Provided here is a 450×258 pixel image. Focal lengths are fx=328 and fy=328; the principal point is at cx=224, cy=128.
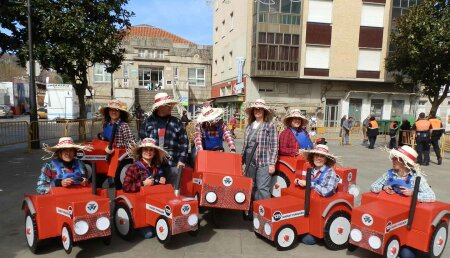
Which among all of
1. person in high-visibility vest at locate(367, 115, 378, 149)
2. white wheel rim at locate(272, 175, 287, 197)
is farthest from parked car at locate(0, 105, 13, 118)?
white wheel rim at locate(272, 175, 287, 197)

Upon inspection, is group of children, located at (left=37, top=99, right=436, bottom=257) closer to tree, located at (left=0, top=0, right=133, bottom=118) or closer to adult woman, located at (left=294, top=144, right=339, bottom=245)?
adult woman, located at (left=294, top=144, right=339, bottom=245)

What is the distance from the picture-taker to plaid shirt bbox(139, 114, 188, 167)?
4.72 meters

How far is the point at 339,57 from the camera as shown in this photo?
25094 mm

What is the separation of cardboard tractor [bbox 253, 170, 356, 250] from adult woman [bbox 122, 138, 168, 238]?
4.46ft

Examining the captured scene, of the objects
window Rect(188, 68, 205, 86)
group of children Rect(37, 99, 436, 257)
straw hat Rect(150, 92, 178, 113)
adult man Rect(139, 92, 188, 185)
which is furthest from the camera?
window Rect(188, 68, 205, 86)

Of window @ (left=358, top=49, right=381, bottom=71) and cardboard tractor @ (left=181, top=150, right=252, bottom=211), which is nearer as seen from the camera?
cardboard tractor @ (left=181, top=150, right=252, bottom=211)

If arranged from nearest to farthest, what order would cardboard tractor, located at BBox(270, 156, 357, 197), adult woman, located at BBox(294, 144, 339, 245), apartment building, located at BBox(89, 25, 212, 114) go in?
adult woman, located at BBox(294, 144, 339, 245), cardboard tractor, located at BBox(270, 156, 357, 197), apartment building, located at BBox(89, 25, 212, 114)

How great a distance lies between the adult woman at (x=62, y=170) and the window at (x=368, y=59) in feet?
82.7

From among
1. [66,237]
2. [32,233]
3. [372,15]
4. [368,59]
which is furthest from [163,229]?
[372,15]

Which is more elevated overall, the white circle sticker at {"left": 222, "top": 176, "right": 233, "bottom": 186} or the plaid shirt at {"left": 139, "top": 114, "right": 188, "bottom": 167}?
the plaid shirt at {"left": 139, "top": 114, "right": 188, "bottom": 167}

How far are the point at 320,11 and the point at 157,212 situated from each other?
2458cm

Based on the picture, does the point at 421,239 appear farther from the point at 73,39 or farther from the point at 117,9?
the point at 117,9

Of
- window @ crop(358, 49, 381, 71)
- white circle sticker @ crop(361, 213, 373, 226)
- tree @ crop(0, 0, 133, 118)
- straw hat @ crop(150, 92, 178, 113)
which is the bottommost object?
white circle sticker @ crop(361, 213, 373, 226)

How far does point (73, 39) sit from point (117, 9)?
86.8 inches
